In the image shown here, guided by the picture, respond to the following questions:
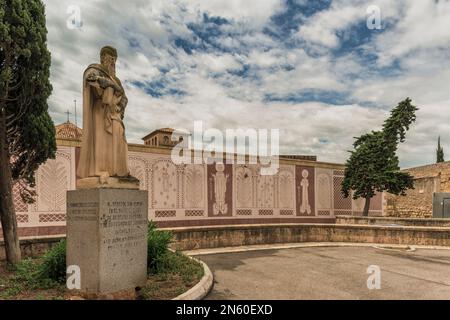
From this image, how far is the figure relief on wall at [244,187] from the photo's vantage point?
1844 centimetres

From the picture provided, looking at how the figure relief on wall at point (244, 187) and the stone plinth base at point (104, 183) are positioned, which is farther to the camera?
the figure relief on wall at point (244, 187)

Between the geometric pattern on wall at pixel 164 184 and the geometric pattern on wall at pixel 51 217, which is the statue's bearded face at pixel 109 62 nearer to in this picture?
the geometric pattern on wall at pixel 51 217

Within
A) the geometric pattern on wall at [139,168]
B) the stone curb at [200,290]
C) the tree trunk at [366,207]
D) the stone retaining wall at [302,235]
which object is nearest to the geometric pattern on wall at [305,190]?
the tree trunk at [366,207]

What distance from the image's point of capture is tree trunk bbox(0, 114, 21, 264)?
7.30 metres

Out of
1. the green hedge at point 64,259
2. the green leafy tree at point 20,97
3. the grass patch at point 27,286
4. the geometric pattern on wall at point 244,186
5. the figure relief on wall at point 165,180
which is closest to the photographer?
the grass patch at point 27,286

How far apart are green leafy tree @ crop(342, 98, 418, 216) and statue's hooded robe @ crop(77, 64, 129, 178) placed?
18997 millimetres

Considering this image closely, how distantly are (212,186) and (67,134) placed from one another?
8.61 metres

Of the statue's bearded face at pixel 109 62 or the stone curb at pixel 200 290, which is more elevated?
the statue's bearded face at pixel 109 62

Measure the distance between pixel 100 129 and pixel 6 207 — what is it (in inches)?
147

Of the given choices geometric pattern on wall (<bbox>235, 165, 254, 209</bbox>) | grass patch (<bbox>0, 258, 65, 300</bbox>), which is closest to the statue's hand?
grass patch (<bbox>0, 258, 65, 300</bbox>)

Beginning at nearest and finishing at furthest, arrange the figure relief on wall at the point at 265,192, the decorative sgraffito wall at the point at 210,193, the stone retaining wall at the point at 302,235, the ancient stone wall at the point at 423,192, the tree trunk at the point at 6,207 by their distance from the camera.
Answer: the tree trunk at the point at 6,207, the stone retaining wall at the point at 302,235, the decorative sgraffito wall at the point at 210,193, the figure relief on wall at the point at 265,192, the ancient stone wall at the point at 423,192

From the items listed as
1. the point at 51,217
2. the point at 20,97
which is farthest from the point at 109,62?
the point at 51,217
